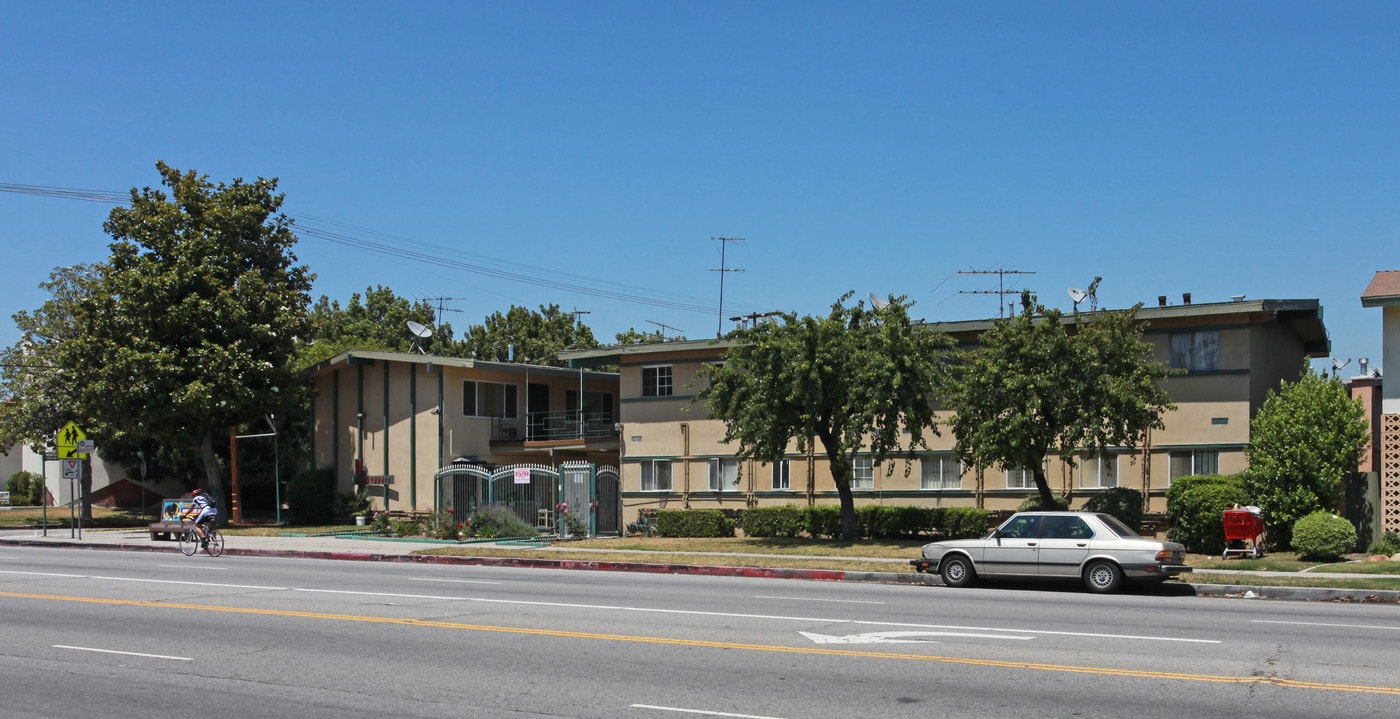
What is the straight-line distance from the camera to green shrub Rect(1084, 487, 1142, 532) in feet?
91.8

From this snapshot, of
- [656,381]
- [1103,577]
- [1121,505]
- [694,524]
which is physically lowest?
[694,524]

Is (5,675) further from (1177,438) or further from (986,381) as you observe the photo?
(1177,438)

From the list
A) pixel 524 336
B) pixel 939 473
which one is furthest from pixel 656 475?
pixel 524 336

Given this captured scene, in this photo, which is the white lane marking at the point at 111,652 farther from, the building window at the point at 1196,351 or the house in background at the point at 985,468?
the building window at the point at 1196,351

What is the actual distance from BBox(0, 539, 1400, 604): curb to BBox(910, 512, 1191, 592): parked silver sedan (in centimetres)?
112

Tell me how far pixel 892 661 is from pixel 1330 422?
18.0m

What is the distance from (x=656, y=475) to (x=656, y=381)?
3.02 metres

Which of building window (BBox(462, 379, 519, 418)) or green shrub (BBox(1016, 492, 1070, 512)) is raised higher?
building window (BBox(462, 379, 519, 418))

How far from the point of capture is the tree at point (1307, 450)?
25594 mm

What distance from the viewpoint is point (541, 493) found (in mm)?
37406

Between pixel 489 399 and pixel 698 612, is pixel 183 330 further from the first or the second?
pixel 698 612

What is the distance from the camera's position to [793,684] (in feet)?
34.6

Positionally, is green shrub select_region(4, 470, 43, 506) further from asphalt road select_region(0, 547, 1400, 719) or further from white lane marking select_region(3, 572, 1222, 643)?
asphalt road select_region(0, 547, 1400, 719)

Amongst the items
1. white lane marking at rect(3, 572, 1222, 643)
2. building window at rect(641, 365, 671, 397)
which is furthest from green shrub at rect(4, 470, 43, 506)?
white lane marking at rect(3, 572, 1222, 643)
